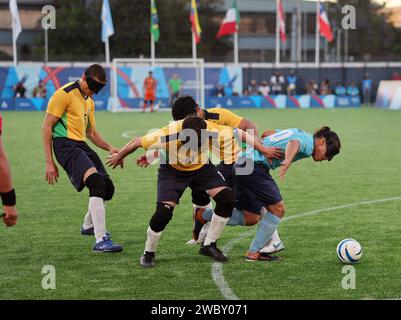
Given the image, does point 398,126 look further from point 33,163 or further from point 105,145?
point 105,145

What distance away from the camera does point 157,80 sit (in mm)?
41688

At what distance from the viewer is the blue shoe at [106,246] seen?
7.89 meters

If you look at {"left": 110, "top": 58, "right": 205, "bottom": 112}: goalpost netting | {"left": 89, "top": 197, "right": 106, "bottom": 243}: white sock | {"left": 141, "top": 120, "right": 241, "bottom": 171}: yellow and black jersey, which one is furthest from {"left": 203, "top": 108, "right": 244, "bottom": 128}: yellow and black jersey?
{"left": 110, "top": 58, "right": 205, "bottom": 112}: goalpost netting

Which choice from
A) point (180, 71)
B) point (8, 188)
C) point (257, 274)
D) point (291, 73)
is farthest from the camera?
point (291, 73)

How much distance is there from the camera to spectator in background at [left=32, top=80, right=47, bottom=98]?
4159cm

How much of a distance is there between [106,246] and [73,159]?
1.06 meters

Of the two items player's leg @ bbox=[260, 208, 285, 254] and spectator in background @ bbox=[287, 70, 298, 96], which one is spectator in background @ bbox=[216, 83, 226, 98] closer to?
spectator in background @ bbox=[287, 70, 298, 96]

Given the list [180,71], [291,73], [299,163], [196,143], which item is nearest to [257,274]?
[196,143]

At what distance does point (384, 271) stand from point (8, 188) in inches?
143

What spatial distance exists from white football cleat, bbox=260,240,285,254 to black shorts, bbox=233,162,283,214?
0.41 m

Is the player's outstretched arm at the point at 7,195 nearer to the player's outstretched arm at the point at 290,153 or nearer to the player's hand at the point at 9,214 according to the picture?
the player's hand at the point at 9,214

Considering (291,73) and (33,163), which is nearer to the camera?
(33,163)

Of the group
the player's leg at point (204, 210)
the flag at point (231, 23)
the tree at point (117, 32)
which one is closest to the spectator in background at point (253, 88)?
the flag at point (231, 23)
